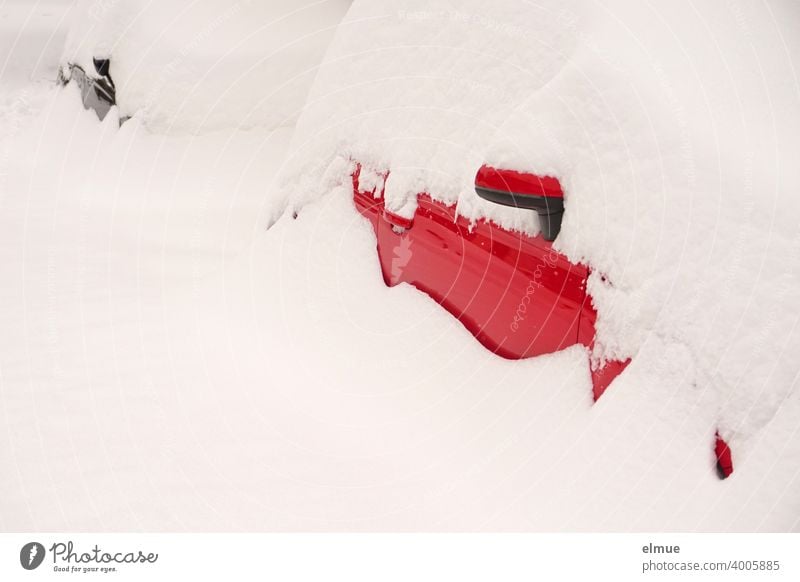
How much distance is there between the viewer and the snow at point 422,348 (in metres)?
1.49

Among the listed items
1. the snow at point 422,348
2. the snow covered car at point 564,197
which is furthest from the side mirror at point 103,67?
the snow covered car at point 564,197

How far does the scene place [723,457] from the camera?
146 cm

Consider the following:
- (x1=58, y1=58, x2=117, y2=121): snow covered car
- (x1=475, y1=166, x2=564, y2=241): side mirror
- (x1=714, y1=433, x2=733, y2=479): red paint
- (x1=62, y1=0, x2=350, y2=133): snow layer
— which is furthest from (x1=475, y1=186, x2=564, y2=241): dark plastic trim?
(x1=58, y1=58, x2=117, y2=121): snow covered car

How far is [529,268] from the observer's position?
1.83m

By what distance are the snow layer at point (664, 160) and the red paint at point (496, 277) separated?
48 mm

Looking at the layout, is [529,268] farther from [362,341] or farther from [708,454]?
[362,341]

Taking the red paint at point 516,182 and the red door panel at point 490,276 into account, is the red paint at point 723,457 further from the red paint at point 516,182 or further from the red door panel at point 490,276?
the red paint at point 516,182

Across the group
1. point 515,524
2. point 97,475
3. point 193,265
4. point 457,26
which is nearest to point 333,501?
point 515,524

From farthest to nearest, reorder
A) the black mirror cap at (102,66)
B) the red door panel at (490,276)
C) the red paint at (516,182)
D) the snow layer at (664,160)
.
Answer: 1. the black mirror cap at (102,66)
2. the red door panel at (490,276)
3. the red paint at (516,182)
4. the snow layer at (664,160)

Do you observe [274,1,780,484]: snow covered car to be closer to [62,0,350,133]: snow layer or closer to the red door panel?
the red door panel

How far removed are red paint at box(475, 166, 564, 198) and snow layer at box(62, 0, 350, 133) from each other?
10.8ft

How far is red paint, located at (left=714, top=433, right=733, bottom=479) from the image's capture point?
1449 mm

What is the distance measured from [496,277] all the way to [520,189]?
399mm

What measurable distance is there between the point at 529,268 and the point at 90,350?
2.09 meters
